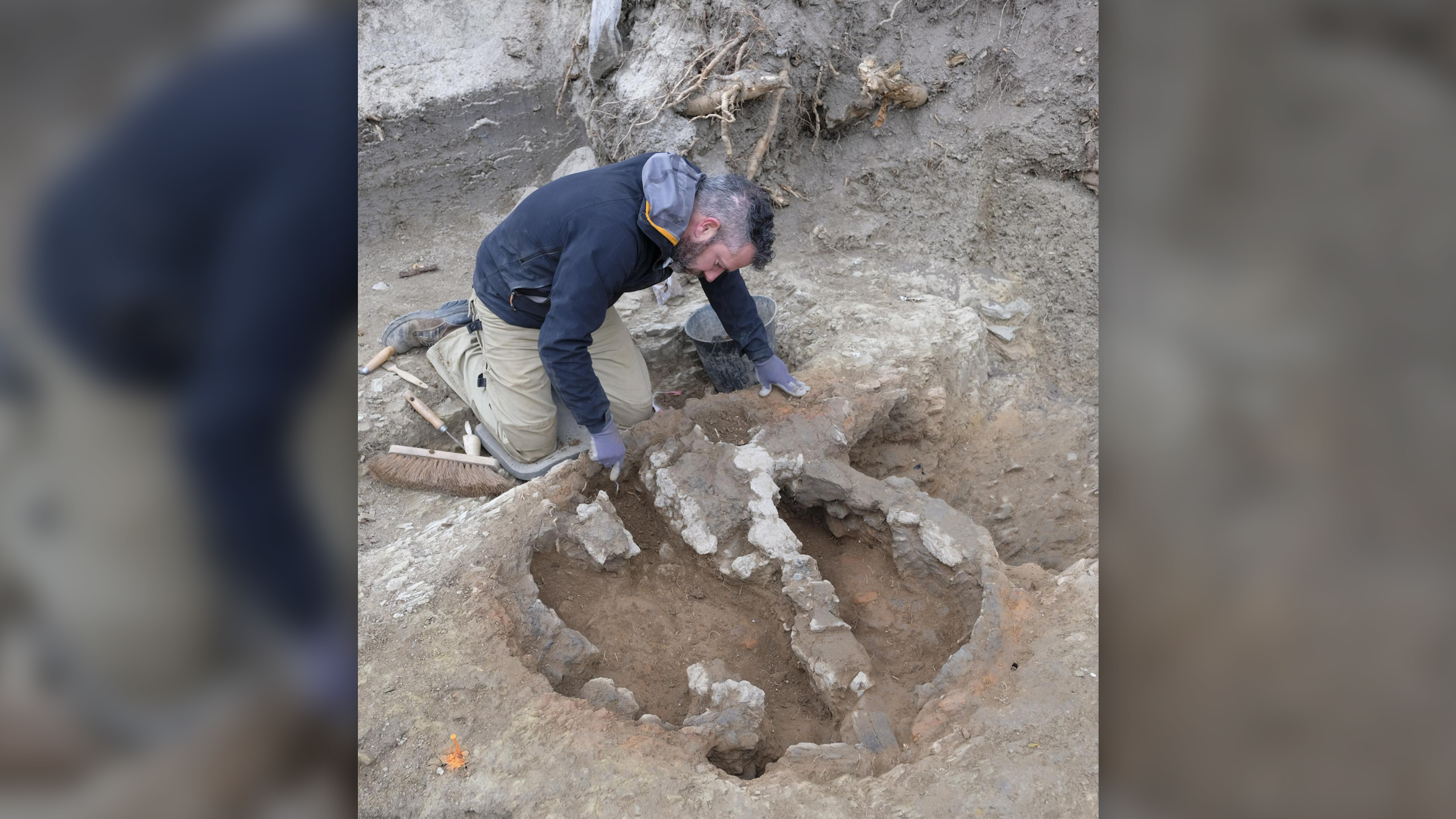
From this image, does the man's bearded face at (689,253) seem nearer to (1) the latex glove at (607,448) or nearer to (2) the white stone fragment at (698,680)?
(1) the latex glove at (607,448)

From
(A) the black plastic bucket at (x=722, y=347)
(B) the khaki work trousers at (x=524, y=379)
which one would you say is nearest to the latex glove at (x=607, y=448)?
(B) the khaki work trousers at (x=524, y=379)

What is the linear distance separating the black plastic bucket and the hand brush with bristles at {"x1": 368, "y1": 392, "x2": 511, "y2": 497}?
121cm

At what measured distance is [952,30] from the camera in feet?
16.1

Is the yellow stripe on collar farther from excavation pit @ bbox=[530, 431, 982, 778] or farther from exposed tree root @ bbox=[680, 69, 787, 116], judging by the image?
exposed tree root @ bbox=[680, 69, 787, 116]

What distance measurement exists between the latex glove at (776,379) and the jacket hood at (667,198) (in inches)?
32.4

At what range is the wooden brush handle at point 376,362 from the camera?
4.36 meters

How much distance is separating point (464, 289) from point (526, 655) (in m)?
3.46

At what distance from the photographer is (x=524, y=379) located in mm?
3873

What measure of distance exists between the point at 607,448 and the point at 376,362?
186cm

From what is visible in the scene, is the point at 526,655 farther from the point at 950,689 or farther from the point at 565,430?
the point at 565,430

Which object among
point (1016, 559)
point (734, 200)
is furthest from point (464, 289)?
point (1016, 559)

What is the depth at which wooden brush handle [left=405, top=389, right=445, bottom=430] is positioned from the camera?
4.10m

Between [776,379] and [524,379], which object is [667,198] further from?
[524,379]

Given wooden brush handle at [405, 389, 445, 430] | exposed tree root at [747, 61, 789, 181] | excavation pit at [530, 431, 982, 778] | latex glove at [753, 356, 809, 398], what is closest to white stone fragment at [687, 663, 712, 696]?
excavation pit at [530, 431, 982, 778]
